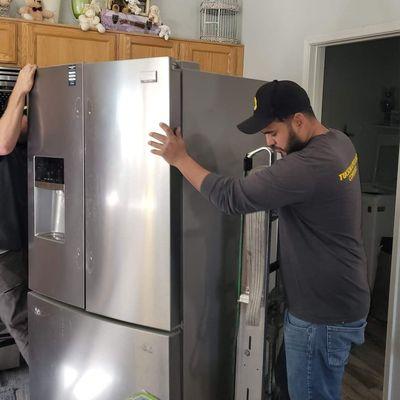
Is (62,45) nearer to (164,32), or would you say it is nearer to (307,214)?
(164,32)

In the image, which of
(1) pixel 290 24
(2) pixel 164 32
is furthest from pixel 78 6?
(1) pixel 290 24

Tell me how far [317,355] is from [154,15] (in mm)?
2555

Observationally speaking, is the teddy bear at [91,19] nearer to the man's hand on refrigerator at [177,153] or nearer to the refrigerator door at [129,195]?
the refrigerator door at [129,195]

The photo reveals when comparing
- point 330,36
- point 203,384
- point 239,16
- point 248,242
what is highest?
point 239,16

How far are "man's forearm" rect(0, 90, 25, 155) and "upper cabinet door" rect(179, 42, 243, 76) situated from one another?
164 centimetres

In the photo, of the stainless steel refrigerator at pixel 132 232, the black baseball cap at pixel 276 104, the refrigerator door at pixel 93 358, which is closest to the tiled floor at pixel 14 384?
the refrigerator door at pixel 93 358

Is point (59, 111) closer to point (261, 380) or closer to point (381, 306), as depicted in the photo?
point (261, 380)

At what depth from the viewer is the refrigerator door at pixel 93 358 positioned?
183 cm

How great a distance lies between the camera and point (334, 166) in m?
1.54

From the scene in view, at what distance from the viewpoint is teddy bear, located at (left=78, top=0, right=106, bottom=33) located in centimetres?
310

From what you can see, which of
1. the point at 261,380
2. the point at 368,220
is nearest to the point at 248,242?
the point at 261,380

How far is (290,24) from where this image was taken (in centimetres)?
311

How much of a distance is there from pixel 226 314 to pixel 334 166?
835 mm

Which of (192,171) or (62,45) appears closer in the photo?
(192,171)
